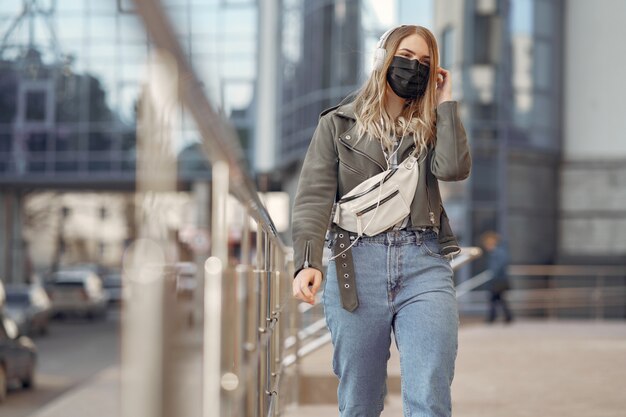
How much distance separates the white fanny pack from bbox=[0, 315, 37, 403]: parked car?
43.3ft

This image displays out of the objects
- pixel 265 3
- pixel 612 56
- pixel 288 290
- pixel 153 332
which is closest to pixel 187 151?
pixel 153 332

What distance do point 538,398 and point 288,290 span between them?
6.56ft

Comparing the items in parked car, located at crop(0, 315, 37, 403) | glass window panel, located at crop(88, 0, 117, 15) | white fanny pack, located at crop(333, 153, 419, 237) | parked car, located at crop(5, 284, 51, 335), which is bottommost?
parked car, located at crop(5, 284, 51, 335)

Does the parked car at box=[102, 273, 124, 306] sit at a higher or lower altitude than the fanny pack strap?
lower

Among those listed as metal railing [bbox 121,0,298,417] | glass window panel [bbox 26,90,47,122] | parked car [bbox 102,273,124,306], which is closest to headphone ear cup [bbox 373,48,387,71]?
metal railing [bbox 121,0,298,417]

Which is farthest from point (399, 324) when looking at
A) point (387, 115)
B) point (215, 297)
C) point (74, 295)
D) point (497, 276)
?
point (74, 295)

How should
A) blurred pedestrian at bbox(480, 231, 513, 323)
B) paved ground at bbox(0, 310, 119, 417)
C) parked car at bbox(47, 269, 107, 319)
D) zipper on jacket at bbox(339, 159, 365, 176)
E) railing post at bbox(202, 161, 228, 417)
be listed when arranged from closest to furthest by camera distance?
railing post at bbox(202, 161, 228, 417) → zipper on jacket at bbox(339, 159, 365, 176) → paved ground at bbox(0, 310, 119, 417) → blurred pedestrian at bbox(480, 231, 513, 323) → parked car at bbox(47, 269, 107, 319)

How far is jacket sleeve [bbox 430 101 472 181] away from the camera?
11.4 ft

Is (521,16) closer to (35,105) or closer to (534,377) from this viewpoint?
(534,377)

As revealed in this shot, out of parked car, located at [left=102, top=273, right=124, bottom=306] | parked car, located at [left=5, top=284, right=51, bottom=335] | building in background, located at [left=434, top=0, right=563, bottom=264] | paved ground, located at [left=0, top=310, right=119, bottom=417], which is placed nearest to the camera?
paved ground, located at [left=0, top=310, right=119, bottom=417]

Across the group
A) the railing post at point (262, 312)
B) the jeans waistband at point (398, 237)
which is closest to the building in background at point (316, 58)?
→ the railing post at point (262, 312)

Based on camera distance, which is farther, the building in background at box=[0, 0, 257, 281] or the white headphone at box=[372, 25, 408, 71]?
the building in background at box=[0, 0, 257, 281]

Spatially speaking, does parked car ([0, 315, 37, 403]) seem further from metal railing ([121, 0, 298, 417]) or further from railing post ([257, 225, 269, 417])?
metal railing ([121, 0, 298, 417])

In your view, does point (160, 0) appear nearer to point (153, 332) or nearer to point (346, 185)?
point (153, 332)
